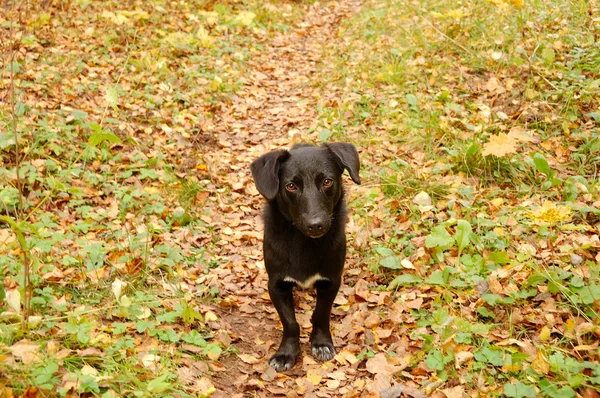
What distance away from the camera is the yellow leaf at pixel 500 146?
17.3ft

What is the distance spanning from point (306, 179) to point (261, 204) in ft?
8.45

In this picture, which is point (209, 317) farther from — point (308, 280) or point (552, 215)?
point (552, 215)

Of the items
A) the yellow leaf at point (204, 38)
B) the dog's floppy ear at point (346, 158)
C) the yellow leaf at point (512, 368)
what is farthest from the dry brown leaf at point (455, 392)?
the yellow leaf at point (204, 38)

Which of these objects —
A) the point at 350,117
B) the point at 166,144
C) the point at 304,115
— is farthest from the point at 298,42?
the point at 166,144

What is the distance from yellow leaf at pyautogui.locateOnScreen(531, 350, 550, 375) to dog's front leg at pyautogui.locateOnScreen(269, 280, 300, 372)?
1764 mm

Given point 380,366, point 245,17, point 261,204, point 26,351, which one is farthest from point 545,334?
point 245,17

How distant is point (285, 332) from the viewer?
13.7 ft

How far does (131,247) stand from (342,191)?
2138 mm

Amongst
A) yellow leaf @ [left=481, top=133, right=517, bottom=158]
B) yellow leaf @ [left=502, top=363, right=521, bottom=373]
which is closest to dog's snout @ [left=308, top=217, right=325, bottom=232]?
yellow leaf @ [left=502, top=363, right=521, bottom=373]

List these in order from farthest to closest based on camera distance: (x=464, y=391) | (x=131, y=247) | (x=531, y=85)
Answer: (x=531, y=85) → (x=131, y=247) → (x=464, y=391)


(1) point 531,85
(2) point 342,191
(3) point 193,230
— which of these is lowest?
(3) point 193,230

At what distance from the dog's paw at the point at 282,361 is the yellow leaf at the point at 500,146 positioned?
9.56ft

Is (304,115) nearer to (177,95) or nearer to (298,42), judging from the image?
(177,95)

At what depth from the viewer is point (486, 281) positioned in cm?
430
